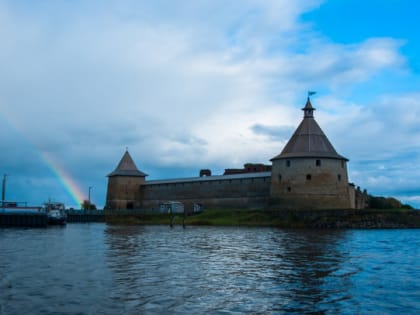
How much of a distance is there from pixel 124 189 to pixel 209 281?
5362cm

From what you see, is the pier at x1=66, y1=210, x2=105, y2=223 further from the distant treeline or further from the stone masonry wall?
the distant treeline

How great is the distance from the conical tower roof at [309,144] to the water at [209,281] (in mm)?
27162

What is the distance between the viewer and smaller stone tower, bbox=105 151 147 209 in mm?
64812

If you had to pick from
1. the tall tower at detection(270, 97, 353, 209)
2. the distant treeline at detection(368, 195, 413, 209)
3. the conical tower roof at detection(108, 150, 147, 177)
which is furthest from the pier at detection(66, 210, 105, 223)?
the distant treeline at detection(368, 195, 413, 209)

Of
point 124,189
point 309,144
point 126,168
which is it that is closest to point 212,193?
point 309,144

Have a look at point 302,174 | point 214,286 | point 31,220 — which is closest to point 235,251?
point 214,286

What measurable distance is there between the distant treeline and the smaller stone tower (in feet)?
91.8

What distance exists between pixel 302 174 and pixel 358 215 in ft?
26.5

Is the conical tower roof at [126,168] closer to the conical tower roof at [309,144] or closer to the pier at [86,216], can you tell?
the pier at [86,216]

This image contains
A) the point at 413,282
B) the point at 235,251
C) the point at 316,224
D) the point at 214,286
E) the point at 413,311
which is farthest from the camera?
the point at 316,224

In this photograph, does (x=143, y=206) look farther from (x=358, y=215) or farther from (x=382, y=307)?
(x=382, y=307)

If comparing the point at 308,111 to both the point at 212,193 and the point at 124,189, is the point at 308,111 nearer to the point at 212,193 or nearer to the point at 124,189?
the point at 212,193

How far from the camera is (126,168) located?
66500 millimetres

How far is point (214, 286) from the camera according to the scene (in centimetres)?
1181
